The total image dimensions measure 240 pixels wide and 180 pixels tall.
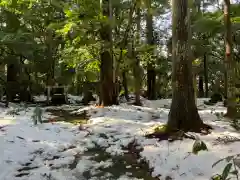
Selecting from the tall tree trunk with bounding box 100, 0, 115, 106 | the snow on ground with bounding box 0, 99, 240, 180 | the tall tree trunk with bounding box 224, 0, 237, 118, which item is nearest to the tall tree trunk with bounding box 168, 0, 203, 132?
the snow on ground with bounding box 0, 99, 240, 180

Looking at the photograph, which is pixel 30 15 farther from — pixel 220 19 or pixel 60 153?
pixel 60 153

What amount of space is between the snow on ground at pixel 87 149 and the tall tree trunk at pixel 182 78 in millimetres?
611

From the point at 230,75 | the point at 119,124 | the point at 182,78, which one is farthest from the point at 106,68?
the point at 182,78

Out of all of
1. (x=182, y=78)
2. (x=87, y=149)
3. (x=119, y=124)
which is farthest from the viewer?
(x=119, y=124)

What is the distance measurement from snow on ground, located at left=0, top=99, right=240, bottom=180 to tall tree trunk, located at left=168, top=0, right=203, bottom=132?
0.61 m

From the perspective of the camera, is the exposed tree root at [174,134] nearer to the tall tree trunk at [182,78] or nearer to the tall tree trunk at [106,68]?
the tall tree trunk at [182,78]

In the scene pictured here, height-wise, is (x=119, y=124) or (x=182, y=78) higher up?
(x=182, y=78)

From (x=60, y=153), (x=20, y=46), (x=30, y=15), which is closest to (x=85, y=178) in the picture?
(x=60, y=153)

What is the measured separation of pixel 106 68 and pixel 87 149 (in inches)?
244

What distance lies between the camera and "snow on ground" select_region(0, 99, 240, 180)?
477cm

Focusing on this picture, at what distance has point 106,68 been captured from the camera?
12156 mm

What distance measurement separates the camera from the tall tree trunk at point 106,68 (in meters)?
11.9

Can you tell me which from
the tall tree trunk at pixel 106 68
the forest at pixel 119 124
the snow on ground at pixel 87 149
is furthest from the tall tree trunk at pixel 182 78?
the tall tree trunk at pixel 106 68

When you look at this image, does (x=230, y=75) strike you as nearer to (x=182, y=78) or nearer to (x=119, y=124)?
(x=182, y=78)
